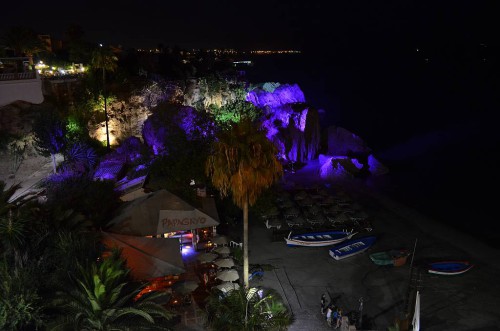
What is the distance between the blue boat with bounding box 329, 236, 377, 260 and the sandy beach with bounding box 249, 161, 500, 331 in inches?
12.2

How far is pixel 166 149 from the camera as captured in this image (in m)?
28.8

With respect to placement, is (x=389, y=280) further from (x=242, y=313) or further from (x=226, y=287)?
(x=242, y=313)

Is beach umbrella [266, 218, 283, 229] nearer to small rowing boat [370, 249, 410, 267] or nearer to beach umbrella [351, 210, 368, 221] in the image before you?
beach umbrella [351, 210, 368, 221]

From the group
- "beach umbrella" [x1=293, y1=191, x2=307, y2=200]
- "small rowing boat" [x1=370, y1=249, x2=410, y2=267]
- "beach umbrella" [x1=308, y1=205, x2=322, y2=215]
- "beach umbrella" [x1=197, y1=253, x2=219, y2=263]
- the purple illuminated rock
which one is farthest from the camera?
the purple illuminated rock

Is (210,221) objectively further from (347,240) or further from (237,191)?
(347,240)

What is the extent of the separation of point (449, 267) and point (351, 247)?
16.9 ft

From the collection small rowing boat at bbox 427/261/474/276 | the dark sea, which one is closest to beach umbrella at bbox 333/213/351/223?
small rowing boat at bbox 427/261/474/276

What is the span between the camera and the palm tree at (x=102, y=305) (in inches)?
458

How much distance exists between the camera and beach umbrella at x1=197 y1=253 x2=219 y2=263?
1953 cm

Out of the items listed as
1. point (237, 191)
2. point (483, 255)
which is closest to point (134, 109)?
point (237, 191)

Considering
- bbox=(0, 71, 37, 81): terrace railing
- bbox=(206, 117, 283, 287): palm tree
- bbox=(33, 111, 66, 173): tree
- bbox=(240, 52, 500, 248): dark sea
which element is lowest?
bbox=(240, 52, 500, 248): dark sea

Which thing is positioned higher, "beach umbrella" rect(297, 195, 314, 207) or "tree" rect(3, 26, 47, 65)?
"tree" rect(3, 26, 47, 65)

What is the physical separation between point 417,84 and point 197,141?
136 meters

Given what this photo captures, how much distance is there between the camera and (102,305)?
38.7ft
